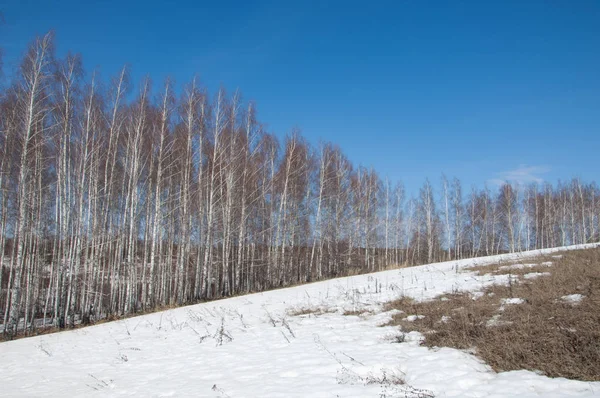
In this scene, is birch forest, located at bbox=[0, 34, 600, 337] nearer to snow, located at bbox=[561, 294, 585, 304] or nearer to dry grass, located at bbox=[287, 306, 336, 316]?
dry grass, located at bbox=[287, 306, 336, 316]

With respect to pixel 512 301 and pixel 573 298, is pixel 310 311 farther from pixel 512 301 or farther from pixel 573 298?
pixel 573 298

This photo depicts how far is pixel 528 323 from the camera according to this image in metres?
5.38

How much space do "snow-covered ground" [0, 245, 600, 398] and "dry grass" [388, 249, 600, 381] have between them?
0.28m

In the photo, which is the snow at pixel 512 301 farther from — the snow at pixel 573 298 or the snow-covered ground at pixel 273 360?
the snow-covered ground at pixel 273 360

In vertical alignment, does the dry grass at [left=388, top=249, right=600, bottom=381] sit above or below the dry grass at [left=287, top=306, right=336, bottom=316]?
above

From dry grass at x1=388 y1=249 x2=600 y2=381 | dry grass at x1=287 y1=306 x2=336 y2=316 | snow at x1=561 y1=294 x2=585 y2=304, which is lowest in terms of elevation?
dry grass at x1=287 y1=306 x2=336 y2=316

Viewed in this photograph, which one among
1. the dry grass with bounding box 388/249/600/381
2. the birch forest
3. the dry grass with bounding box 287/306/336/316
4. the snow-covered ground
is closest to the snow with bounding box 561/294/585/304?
the dry grass with bounding box 388/249/600/381

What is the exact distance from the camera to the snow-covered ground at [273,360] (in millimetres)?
4203

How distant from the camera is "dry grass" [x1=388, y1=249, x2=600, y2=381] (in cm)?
412

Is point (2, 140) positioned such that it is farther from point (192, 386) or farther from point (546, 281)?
point (546, 281)

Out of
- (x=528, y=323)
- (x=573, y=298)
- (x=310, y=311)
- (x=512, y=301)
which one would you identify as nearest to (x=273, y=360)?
(x=528, y=323)

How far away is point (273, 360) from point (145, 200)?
16615mm

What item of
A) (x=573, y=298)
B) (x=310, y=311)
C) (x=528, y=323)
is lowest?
(x=310, y=311)

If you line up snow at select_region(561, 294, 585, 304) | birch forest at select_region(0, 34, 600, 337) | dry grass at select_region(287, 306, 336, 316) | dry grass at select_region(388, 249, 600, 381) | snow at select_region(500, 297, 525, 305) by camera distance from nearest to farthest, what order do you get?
dry grass at select_region(388, 249, 600, 381)
snow at select_region(561, 294, 585, 304)
snow at select_region(500, 297, 525, 305)
dry grass at select_region(287, 306, 336, 316)
birch forest at select_region(0, 34, 600, 337)
